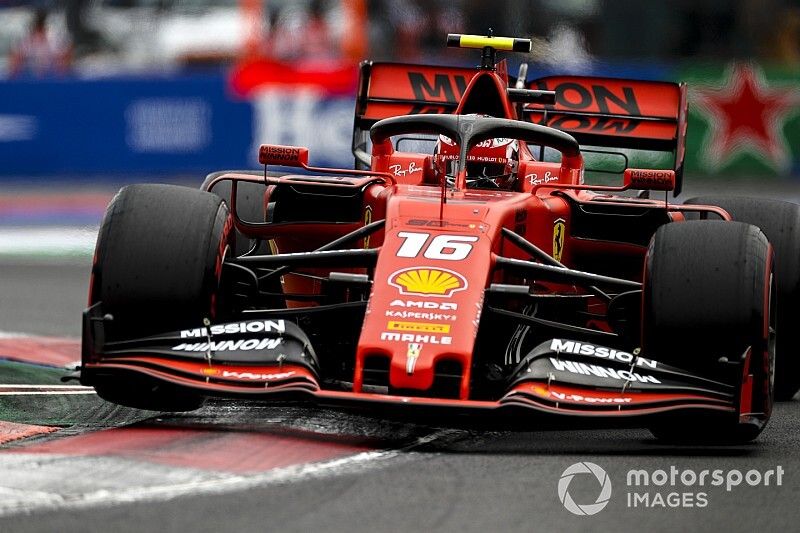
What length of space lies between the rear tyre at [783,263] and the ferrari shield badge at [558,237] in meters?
0.78

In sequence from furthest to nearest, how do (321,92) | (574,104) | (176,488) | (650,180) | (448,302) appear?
(321,92) < (574,104) < (650,180) < (448,302) < (176,488)

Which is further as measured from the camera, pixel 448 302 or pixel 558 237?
pixel 558 237

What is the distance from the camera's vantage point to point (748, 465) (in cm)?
617

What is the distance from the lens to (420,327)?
6.32 metres

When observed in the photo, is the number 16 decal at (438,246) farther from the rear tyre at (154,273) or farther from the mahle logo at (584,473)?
the mahle logo at (584,473)

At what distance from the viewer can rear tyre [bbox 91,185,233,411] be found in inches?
262

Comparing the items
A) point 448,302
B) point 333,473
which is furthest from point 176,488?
point 448,302

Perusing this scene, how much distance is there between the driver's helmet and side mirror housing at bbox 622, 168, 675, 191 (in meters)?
1.09

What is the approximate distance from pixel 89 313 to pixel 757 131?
44.3ft

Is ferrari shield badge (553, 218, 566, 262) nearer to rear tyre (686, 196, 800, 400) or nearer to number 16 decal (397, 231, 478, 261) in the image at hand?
rear tyre (686, 196, 800, 400)

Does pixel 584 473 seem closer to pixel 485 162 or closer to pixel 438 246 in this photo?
pixel 438 246

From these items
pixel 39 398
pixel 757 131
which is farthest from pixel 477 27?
pixel 39 398

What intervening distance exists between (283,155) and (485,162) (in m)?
1.17

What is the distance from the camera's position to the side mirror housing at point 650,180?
707cm
